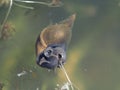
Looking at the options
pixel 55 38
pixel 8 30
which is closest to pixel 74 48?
pixel 55 38

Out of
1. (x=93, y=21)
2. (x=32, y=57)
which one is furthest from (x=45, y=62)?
(x=93, y=21)

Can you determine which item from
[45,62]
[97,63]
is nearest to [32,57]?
[45,62]

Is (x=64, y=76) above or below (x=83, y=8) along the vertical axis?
below

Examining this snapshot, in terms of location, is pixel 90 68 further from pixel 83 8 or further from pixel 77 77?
pixel 83 8
